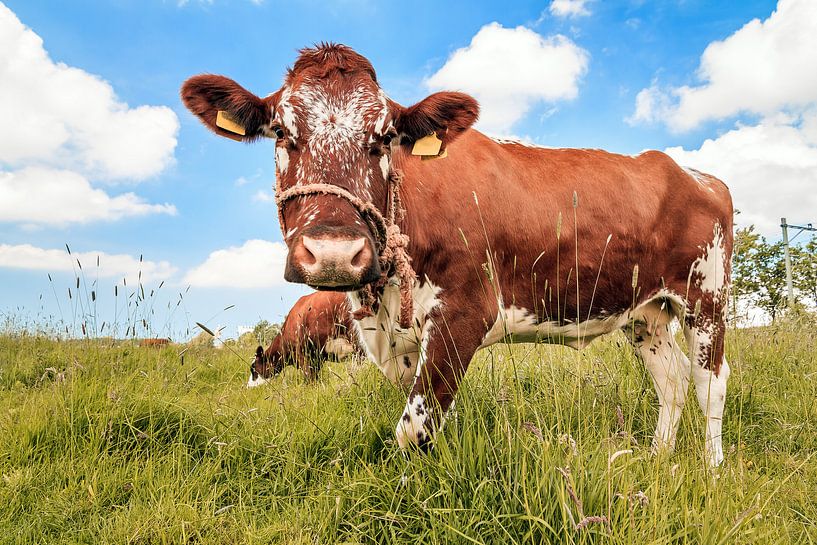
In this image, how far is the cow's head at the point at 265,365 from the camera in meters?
8.16

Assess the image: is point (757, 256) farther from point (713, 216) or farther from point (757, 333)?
point (713, 216)

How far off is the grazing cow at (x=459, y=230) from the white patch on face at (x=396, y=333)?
12mm

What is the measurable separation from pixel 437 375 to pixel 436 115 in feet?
5.49

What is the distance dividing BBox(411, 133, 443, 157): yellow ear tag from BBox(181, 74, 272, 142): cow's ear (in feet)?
3.20

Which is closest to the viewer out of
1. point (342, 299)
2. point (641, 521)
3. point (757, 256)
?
point (641, 521)

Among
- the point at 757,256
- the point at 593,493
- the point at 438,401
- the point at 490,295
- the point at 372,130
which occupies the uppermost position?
the point at 757,256

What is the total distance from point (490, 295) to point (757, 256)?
29998 mm

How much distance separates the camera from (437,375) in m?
3.46

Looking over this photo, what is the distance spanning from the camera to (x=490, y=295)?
151 inches

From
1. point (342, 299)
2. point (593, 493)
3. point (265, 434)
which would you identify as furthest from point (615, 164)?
point (342, 299)

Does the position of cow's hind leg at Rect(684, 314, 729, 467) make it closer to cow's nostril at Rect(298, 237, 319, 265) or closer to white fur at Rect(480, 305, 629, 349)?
white fur at Rect(480, 305, 629, 349)

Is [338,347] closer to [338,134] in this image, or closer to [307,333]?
[307,333]

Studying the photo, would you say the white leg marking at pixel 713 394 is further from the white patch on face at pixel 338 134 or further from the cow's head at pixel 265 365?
the cow's head at pixel 265 365

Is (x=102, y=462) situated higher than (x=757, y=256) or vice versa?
(x=757, y=256)
